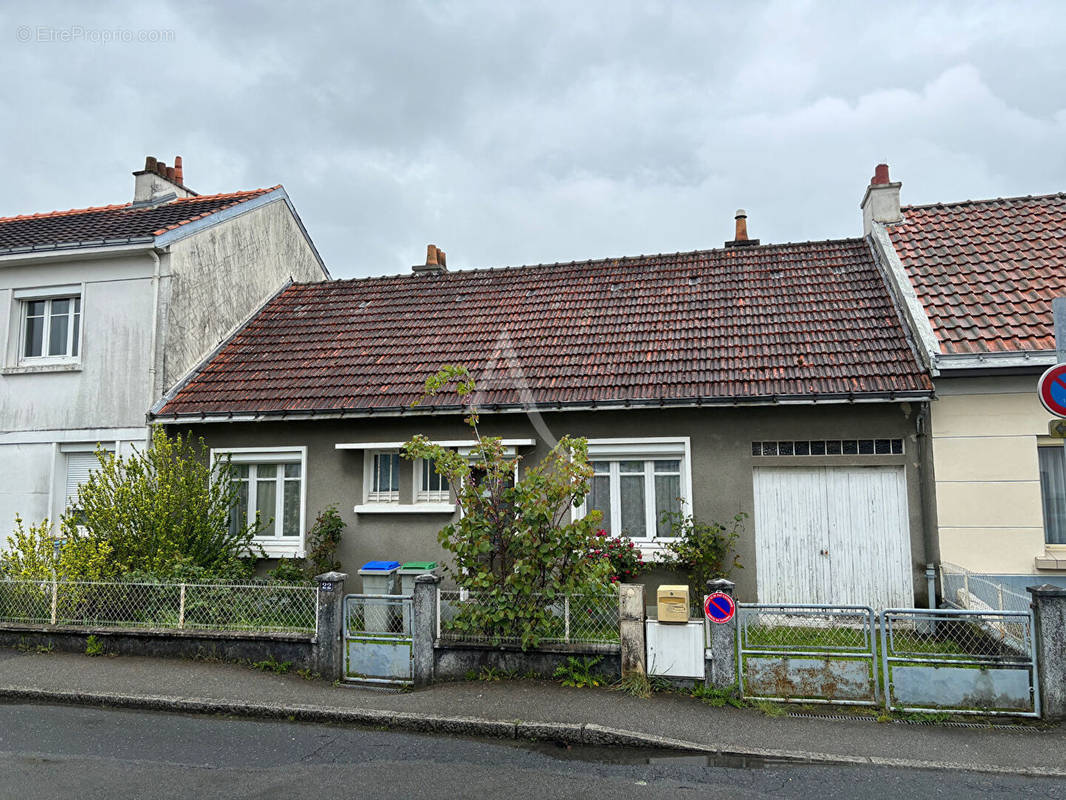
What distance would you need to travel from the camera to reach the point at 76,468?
12383 millimetres

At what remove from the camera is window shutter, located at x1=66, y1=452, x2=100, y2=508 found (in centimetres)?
1233

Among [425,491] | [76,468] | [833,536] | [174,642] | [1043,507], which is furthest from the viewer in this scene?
[76,468]

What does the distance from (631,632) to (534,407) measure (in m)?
3.91

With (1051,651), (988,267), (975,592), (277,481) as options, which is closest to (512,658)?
(1051,651)

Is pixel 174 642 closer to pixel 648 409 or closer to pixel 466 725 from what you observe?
pixel 466 725

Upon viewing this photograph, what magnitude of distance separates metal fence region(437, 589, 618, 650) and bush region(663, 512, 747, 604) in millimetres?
2320

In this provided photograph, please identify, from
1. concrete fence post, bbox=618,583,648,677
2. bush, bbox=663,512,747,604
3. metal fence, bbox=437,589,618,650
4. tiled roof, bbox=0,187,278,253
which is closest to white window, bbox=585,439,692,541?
bush, bbox=663,512,747,604

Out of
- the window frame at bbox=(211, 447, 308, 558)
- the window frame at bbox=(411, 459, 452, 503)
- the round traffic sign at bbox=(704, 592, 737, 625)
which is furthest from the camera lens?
the window frame at bbox=(211, 447, 308, 558)

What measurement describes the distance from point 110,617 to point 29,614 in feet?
3.87

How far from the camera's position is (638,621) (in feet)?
24.8

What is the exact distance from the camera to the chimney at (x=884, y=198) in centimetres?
1340

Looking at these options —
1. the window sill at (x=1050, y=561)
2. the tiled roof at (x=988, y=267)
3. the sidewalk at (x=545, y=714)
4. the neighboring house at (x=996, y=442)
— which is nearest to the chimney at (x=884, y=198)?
the tiled roof at (x=988, y=267)

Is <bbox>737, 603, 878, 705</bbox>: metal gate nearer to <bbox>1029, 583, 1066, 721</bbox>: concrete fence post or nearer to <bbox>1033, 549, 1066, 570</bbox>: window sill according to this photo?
<bbox>1029, 583, 1066, 721</bbox>: concrete fence post

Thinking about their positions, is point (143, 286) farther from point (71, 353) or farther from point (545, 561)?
point (545, 561)
